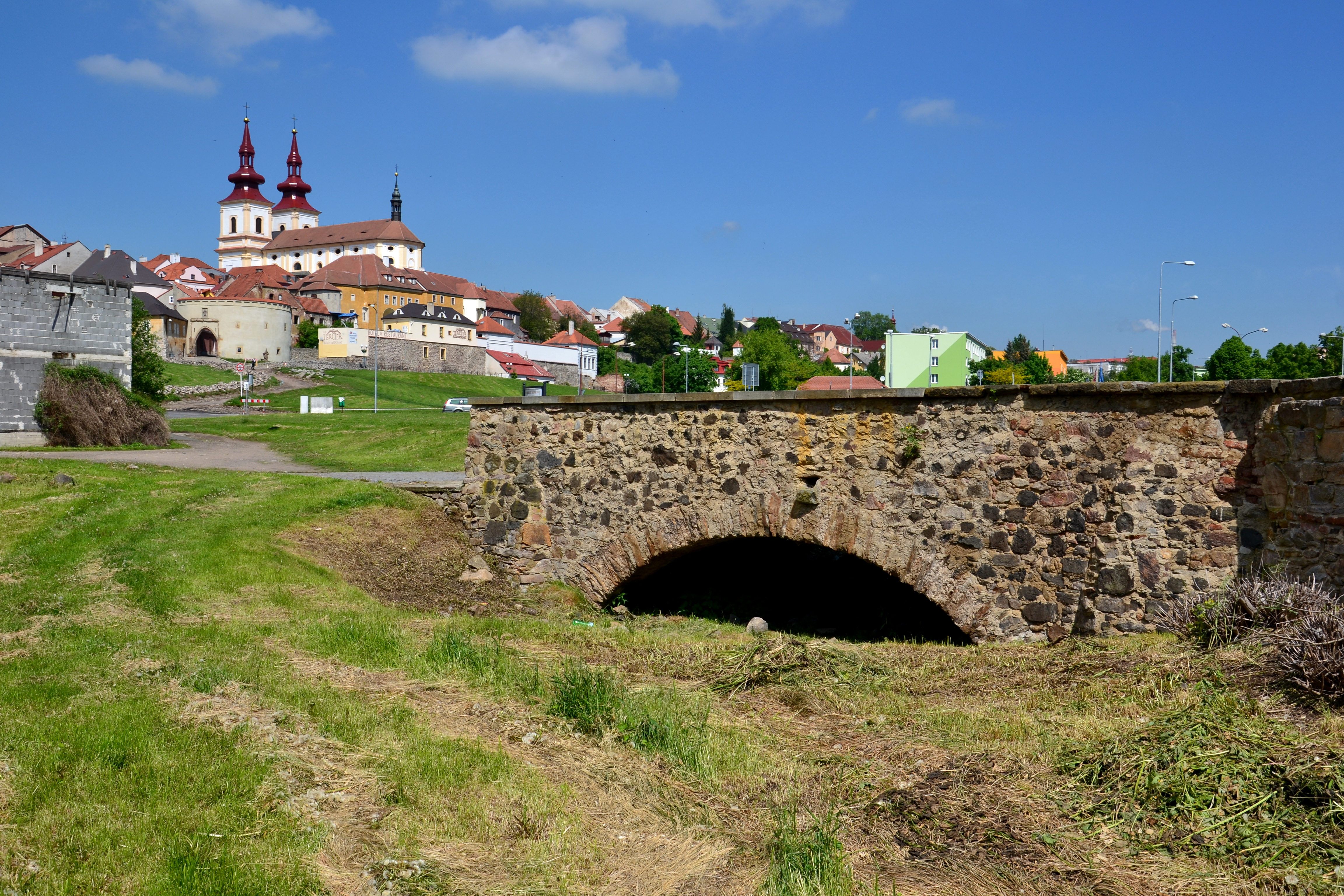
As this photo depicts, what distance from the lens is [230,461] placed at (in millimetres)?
28797

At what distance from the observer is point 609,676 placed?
8492 millimetres

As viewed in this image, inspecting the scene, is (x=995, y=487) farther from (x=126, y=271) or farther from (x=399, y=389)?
(x=126, y=271)

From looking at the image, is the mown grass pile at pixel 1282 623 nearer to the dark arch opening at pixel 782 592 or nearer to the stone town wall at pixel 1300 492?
the stone town wall at pixel 1300 492

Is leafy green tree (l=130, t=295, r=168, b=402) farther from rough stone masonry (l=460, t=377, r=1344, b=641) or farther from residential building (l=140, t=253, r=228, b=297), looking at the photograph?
residential building (l=140, t=253, r=228, b=297)

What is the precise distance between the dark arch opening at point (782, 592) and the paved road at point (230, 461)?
500cm

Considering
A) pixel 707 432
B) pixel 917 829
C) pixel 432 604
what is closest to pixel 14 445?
pixel 432 604

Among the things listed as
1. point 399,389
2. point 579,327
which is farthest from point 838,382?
point 579,327

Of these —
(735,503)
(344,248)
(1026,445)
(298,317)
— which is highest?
(344,248)

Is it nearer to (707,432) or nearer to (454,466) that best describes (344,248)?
(454,466)

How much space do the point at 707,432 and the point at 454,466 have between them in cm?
1601

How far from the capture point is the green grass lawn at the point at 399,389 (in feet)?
241

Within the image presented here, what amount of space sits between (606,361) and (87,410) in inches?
4167

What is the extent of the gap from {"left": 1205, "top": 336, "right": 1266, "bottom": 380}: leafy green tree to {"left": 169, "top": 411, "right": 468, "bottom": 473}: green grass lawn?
140ft

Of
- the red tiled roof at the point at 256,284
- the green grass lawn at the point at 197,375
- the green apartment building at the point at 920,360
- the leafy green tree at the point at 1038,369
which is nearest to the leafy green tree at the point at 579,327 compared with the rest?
the red tiled roof at the point at 256,284
